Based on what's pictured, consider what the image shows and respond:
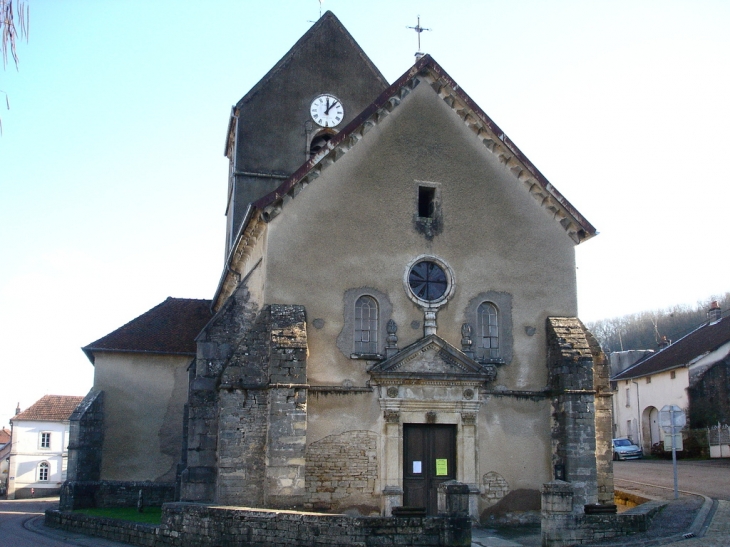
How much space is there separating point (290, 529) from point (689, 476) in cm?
1576

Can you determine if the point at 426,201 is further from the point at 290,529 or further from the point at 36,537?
the point at 36,537

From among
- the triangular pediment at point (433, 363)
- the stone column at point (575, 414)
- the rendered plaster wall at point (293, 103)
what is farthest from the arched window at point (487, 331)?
the rendered plaster wall at point (293, 103)

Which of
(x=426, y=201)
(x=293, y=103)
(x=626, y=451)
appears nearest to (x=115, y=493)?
(x=293, y=103)

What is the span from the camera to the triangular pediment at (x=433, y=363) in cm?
1705

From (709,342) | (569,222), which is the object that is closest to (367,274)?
(569,222)

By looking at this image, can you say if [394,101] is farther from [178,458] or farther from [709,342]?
[709,342]

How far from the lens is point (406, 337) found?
17.6 metres

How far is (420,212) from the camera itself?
18.6m

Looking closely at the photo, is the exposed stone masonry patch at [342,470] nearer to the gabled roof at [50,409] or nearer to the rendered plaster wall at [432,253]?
the rendered plaster wall at [432,253]

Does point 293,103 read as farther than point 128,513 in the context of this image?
Yes

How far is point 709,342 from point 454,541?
2808 cm

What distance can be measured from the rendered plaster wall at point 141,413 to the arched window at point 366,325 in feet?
33.7

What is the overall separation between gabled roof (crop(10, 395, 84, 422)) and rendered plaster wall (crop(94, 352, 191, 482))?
30923 millimetres

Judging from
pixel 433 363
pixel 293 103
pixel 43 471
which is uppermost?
pixel 293 103
